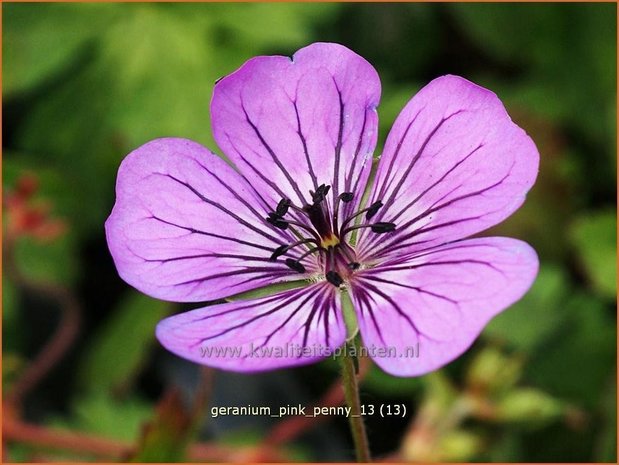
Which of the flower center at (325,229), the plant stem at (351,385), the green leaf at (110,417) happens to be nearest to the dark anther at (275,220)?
the flower center at (325,229)

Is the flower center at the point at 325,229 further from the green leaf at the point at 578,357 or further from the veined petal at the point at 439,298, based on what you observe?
the green leaf at the point at 578,357

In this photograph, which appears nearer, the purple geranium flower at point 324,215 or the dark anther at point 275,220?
the purple geranium flower at point 324,215

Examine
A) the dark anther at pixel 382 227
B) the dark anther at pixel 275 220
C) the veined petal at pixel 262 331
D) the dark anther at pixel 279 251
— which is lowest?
the veined petal at pixel 262 331

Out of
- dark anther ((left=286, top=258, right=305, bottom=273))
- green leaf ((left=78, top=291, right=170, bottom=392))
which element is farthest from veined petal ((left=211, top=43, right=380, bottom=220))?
green leaf ((left=78, top=291, right=170, bottom=392))

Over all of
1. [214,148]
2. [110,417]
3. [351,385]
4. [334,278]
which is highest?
[214,148]

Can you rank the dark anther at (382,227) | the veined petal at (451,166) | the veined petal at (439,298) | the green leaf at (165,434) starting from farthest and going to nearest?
the green leaf at (165,434) < the dark anther at (382,227) < the veined petal at (451,166) < the veined petal at (439,298)

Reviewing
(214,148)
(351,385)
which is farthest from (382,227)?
(214,148)

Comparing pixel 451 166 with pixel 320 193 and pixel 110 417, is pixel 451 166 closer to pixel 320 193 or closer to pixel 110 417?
pixel 320 193
